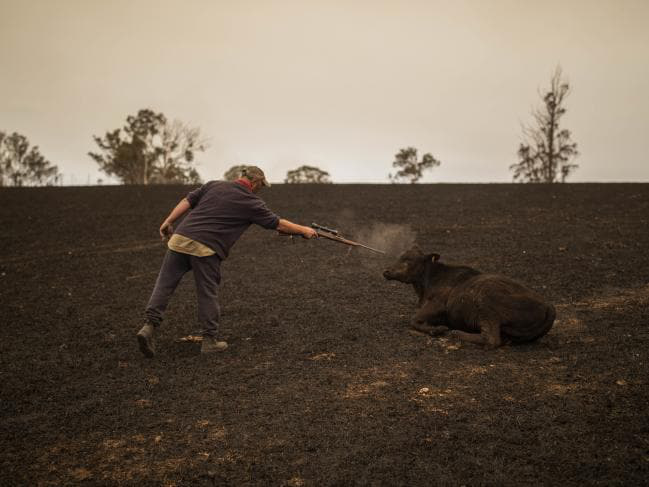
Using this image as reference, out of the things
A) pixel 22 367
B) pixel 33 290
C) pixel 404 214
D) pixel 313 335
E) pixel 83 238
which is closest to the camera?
pixel 22 367

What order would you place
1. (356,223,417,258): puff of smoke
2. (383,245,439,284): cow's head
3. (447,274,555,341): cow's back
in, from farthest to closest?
(356,223,417,258): puff of smoke, (383,245,439,284): cow's head, (447,274,555,341): cow's back

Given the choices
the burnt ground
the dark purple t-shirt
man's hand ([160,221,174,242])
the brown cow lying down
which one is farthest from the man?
the brown cow lying down

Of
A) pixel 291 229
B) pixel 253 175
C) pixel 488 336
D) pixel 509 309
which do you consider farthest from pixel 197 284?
pixel 509 309

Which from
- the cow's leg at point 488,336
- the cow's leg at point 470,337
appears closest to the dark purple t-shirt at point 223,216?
the cow's leg at point 470,337

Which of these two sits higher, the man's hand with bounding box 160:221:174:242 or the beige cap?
the beige cap

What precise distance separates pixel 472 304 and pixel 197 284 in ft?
11.6

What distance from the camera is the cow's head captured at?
26.6 feet

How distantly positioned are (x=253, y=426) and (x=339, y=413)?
0.78 meters

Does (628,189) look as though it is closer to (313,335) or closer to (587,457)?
(313,335)

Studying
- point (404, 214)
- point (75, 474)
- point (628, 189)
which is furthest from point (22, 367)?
point (628, 189)

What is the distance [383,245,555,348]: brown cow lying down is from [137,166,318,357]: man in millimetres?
1997

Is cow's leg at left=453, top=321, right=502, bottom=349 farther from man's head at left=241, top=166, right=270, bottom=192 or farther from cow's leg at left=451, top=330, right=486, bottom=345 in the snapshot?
man's head at left=241, top=166, right=270, bottom=192

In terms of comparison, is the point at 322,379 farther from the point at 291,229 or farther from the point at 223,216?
the point at 223,216

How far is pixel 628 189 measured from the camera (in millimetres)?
20375
